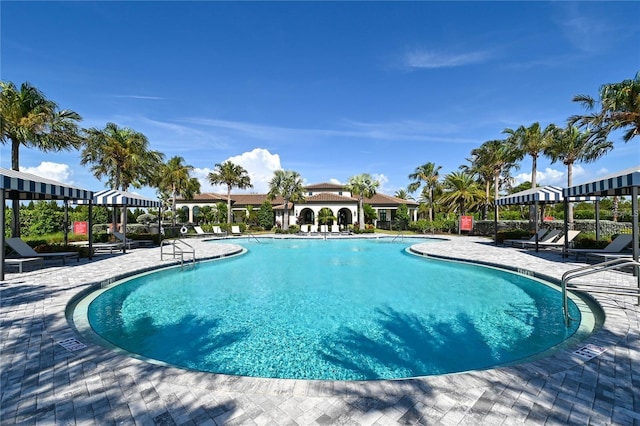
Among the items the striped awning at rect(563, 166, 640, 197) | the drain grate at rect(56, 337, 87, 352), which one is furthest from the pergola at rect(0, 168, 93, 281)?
the striped awning at rect(563, 166, 640, 197)

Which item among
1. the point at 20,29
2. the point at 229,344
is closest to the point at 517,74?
the point at 229,344

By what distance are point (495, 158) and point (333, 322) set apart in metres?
30.2

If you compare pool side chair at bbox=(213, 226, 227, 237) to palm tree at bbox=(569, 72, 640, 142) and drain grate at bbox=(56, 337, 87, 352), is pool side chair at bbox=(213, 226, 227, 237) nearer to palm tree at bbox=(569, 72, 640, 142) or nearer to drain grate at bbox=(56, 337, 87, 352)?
drain grate at bbox=(56, 337, 87, 352)

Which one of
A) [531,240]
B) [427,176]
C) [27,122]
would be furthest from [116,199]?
[427,176]

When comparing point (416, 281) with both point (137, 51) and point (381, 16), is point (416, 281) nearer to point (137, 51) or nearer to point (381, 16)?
point (381, 16)

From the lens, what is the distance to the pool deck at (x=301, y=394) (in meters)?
2.58

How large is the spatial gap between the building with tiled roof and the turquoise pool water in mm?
27168

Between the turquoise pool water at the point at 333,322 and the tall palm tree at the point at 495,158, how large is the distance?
2127cm

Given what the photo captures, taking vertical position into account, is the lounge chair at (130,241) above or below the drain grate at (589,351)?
above

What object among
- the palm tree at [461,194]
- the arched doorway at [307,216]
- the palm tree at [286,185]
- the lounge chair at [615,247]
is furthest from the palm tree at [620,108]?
the arched doorway at [307,216]

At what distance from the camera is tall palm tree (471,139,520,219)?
2721 centimetres

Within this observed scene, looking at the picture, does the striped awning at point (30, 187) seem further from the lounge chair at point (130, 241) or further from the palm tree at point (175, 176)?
the palm tree at point (175, 176)

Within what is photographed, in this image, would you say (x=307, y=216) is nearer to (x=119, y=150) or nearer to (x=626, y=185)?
(x=119, y=150)

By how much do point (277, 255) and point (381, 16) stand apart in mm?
12585
